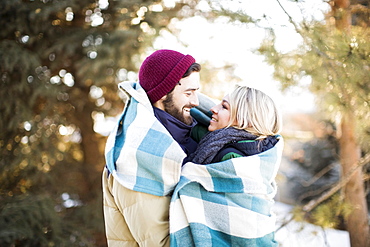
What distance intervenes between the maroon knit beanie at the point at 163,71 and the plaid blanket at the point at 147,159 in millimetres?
225

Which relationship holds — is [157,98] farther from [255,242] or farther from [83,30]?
[83,30]

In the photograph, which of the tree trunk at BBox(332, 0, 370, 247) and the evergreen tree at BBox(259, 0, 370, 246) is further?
the tree trunk at BBox(332, 0, 370, 247)

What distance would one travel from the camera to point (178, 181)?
1436mm

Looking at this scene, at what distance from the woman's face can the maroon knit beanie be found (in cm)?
23

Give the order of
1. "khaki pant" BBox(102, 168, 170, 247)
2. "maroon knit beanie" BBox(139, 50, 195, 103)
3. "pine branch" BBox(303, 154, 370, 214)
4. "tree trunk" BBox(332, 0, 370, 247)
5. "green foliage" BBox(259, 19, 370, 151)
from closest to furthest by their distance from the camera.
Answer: "khaki pant" BBox(102, 168, 170, 247), "maroon knit beanie" BBox(139, 50, 195, 103), "green foliage" BBox(259, 19, 370, 151), "pine branch" BBox(303, 154, 370, 214), "tree trunk" BBox(332, 0, 370, 247)

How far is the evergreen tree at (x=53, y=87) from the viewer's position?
9.98ft

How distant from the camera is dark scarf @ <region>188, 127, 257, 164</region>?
1510 millimetres

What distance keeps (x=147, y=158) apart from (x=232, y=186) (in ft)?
1.15

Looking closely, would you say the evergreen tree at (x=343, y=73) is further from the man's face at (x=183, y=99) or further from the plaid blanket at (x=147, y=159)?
the plaid blanket at (x=147, y=159)

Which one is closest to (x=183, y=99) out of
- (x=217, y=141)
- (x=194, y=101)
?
(x=194, y=101)

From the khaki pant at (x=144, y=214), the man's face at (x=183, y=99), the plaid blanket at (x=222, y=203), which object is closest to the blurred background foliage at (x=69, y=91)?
the man's face at (x=183, y=99)

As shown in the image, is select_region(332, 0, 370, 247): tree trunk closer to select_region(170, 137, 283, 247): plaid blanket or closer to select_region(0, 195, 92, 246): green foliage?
select_region(170, 137, 283, 247): plaid blanket

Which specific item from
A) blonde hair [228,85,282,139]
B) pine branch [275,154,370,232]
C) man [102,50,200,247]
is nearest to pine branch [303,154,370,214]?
pine branch [275,154,370,232]

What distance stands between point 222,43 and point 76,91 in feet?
4.87
